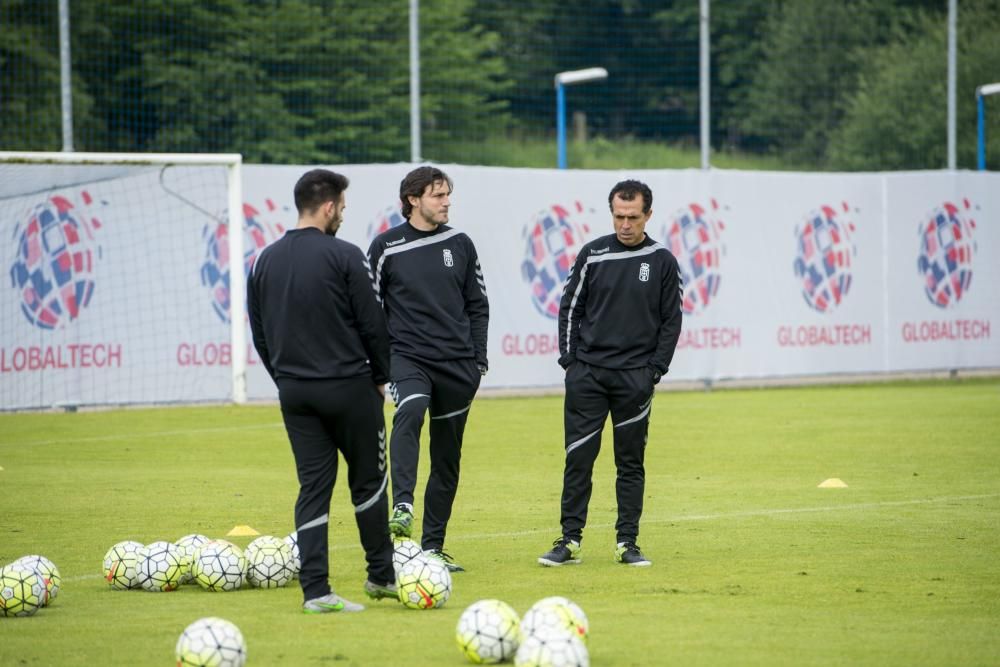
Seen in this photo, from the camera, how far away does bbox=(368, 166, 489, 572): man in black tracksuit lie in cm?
909

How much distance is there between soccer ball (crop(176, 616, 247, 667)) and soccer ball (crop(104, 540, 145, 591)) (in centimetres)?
211

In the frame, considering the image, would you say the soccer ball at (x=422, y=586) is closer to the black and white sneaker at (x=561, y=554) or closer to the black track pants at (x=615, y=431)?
the black and white sneaker at (x=561, y=554)

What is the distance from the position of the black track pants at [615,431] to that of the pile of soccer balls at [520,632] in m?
2.46

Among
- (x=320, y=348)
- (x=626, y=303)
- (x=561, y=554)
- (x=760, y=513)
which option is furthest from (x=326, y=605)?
(x=760, y=513)

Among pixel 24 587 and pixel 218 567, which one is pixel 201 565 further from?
pixel 24 587

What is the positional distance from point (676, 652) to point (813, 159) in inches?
1009

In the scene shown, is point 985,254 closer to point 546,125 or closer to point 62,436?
point 546,125

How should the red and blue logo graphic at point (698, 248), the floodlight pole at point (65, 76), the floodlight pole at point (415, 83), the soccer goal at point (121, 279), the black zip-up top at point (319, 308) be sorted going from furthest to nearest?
the red and blue logo graphic at point (698, 248)
the floodlight pole at point (415, 83)
the floodlight pole at point (65, 76)
the soccer goal at point (121, 279)
the black zip-up top at point (319, 308)

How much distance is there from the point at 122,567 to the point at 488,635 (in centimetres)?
262

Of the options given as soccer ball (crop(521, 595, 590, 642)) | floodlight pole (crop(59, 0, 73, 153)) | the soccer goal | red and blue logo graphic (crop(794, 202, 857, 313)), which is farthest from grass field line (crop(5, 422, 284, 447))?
soccer ball (crop(521, 595, 590, 642))

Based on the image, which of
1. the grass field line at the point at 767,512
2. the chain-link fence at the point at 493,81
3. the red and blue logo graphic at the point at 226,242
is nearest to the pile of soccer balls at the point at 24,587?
the grass field line at the point at 767,512

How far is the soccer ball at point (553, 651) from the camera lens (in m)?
6.18

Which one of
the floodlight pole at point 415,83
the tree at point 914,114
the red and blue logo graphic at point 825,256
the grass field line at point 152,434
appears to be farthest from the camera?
the tree at point 914,114

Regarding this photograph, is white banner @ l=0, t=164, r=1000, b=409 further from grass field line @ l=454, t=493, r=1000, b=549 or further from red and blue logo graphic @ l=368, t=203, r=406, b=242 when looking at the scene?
grass field line @ l=454, t=493, r=1000, b=549
